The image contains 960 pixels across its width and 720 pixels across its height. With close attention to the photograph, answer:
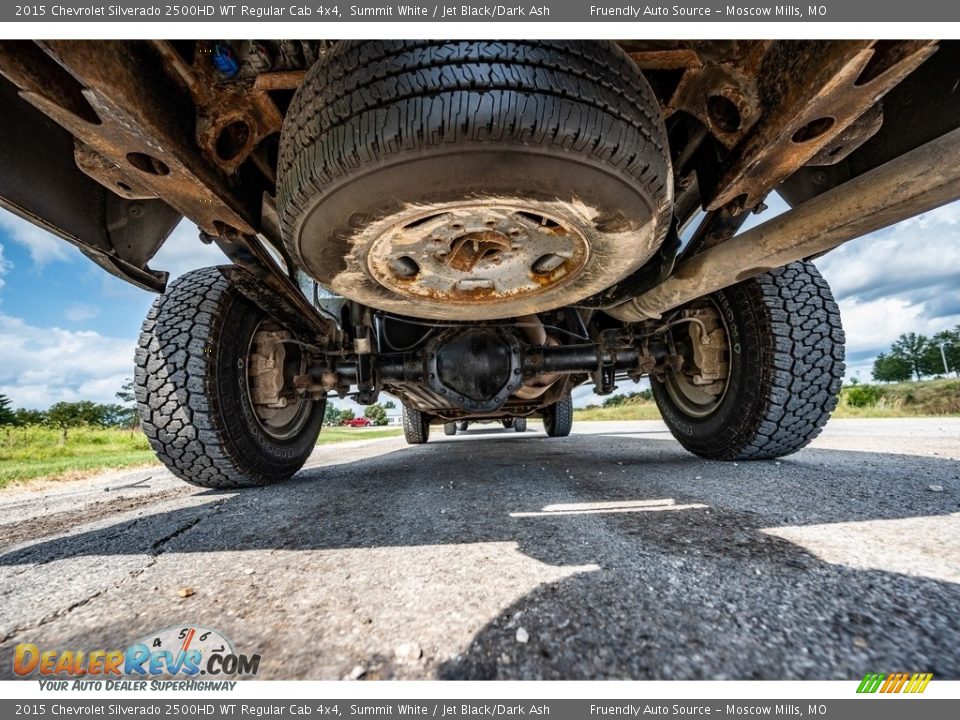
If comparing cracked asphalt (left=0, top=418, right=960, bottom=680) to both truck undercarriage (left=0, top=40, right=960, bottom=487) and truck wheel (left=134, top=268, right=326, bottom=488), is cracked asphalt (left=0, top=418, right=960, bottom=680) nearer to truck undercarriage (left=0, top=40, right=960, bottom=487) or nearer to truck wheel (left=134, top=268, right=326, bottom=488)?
truck wheel (left=134, top=268, right=326, bottom=488)

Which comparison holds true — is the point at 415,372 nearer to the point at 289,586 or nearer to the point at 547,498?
the point at 547,498

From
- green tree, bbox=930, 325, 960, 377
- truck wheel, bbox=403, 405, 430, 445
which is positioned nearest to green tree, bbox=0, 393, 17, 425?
truck wheel, bbox=403, 405, 430, 445

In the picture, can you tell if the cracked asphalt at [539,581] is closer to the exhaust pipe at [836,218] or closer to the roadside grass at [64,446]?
the exhaust pipe at [836,218]

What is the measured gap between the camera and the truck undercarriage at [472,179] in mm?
829

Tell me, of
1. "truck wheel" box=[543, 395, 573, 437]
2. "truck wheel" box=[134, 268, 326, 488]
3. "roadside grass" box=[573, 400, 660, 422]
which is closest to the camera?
"truck wheel" box=[134, 268, 326, 488]

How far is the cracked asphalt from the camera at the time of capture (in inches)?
21.4

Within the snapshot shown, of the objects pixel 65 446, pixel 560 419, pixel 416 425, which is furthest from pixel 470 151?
pixel 65 446

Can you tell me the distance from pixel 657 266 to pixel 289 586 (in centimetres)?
146

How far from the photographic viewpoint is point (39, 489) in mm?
3457

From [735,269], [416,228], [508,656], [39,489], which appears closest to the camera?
[508,656]

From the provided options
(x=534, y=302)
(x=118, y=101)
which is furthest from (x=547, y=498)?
(x=118, y=101)

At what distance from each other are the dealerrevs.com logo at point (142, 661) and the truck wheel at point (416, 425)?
187 inches

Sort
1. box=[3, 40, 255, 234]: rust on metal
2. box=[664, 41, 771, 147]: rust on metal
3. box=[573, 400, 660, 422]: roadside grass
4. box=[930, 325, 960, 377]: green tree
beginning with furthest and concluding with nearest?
box=[930, 325, 960, 377]: green tree, box=[573, 400, 660, 422]: roadside grass, box=[664, 41, 771, 147]: rust on metal, box=[3, 40, 255, 234]: rust on metal

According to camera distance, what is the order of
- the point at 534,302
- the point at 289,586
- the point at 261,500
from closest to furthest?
the point at 289,586 < the point at 534,302 < the point at 261,500
